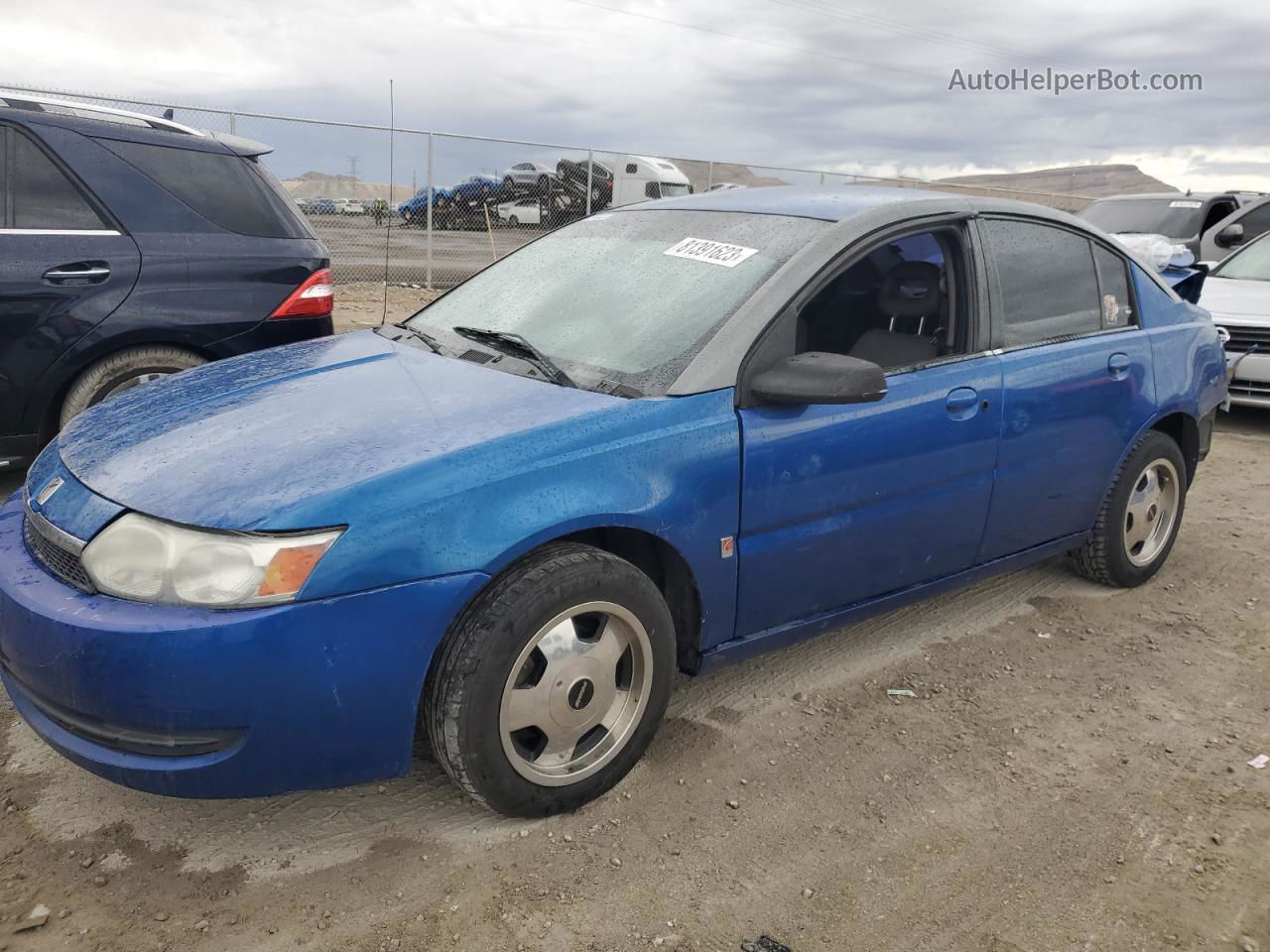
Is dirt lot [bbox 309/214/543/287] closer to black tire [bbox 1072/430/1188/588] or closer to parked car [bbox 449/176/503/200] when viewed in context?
parked car [bbox 449/176/503/200]

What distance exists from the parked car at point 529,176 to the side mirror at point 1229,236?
30.9 feet

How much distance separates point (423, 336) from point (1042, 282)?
2266 millimetres

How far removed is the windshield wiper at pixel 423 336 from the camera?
3.40 m

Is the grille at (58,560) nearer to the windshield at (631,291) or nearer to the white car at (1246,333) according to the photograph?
the windshield at (631,291)

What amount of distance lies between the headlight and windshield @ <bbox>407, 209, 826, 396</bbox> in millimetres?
1009

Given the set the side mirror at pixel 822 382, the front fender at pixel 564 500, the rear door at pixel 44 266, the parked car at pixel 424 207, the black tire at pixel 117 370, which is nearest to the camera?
the front fender at pixel 564 500

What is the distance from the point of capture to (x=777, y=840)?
2670 mm

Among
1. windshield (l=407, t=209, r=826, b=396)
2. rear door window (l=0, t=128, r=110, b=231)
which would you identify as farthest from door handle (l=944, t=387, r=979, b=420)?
rear door window (l=0, t=128, r=110, b=231)

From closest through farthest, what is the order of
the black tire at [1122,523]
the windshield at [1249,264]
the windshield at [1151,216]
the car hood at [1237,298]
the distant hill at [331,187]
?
the black tire at [1122,523]
the car hood at [1237,298]
the windshield at [1249,264]
the windshield at [1151,216]
the distant hill at [331,187]

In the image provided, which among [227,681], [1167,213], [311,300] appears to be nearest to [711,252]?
[227,681]

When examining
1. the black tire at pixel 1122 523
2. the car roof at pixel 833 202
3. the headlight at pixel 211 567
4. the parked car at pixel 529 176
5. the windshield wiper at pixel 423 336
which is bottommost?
the black tire at pixel 1122 523

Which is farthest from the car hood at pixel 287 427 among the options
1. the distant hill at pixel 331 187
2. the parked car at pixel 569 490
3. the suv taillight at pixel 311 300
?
the distant hill at pixel 331 187

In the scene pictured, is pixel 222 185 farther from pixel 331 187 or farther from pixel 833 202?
pixel 331 187

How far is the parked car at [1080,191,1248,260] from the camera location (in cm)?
1223
